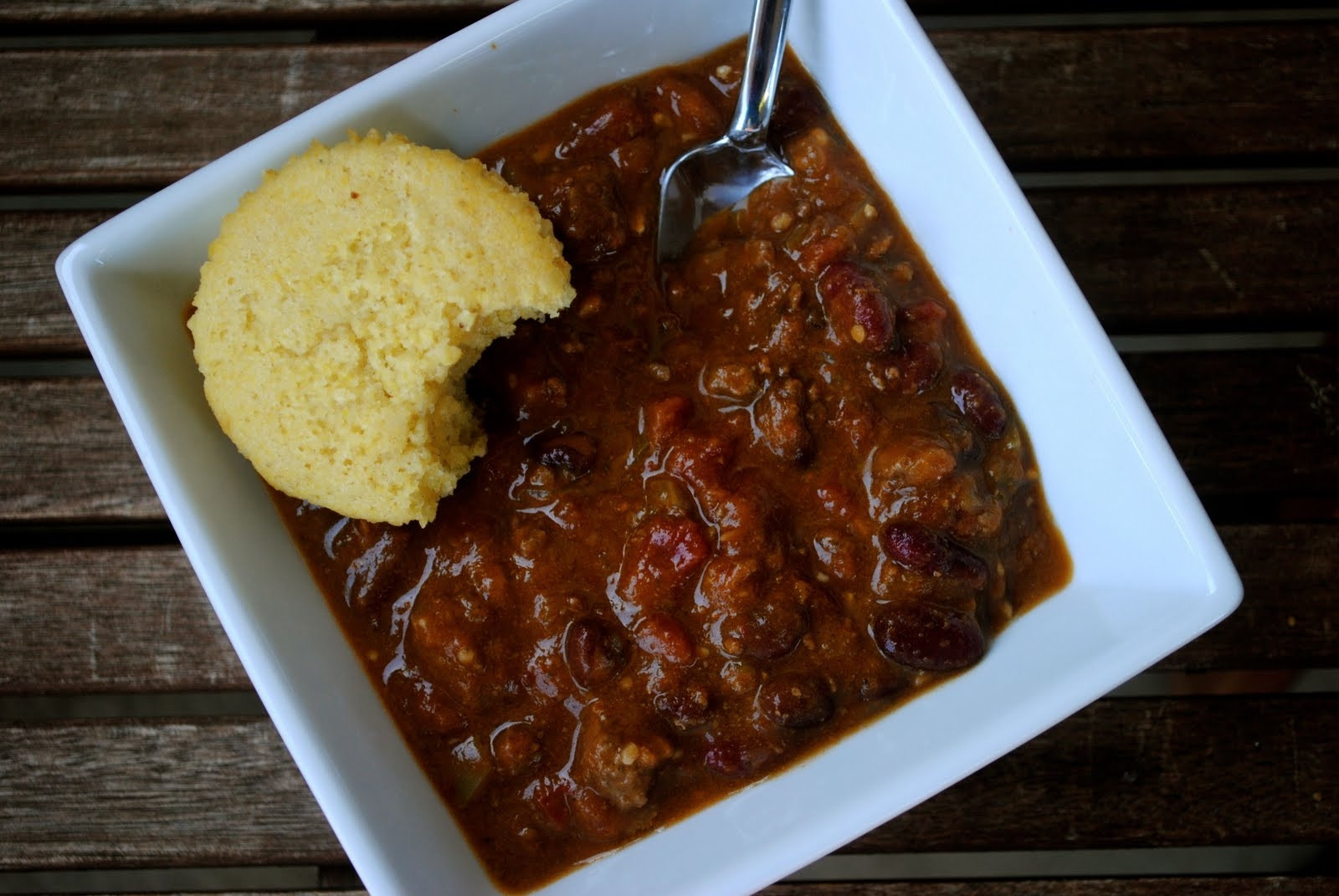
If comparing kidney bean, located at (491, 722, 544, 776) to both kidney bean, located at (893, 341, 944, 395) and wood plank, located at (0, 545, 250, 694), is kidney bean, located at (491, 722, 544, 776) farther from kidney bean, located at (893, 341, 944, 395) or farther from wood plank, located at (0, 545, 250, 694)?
kidney bean, located at (893, 341, 944, 395)

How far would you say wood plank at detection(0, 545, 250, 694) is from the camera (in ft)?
6.97

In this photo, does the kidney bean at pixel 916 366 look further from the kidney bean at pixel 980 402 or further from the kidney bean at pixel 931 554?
the kidney bean at pixel 931 554

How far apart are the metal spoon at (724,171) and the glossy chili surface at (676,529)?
3cm

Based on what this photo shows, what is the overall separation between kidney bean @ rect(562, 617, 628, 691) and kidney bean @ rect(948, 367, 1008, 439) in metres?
0.74

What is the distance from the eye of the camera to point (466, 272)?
169 cm

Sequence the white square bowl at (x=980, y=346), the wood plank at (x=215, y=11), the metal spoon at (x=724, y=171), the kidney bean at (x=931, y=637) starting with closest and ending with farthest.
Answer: the white square bowl at (x=980, y=346) < the kidney bean at (x=931, y=637) < the metal spoon at (x=724, y=171) < the wood plank at (x=215, y=11)

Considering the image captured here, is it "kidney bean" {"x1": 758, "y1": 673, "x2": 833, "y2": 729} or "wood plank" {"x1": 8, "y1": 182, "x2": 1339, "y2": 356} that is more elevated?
"wood plank" {"x1": 8, "y1": 182, "x2": 1339, "y2": 356}

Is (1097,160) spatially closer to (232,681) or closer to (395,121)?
(395,121)

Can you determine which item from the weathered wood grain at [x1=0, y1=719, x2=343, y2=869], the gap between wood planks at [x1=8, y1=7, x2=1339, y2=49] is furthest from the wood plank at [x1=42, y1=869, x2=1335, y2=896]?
the gap between wood planks at [x1=8, y1=7, x2=1339, y2=49]

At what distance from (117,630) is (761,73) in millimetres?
1685

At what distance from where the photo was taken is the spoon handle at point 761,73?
1.80 metres

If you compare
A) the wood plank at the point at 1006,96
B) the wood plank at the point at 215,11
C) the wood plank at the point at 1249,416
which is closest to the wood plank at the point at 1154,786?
the wood plank at the point at 1249,416

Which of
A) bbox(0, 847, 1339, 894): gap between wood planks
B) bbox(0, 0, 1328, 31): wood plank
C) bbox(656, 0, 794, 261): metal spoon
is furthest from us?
bbox(0, 847, 1339, 894): gap between wood planks

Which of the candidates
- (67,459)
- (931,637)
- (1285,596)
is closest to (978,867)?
(1285,596)
